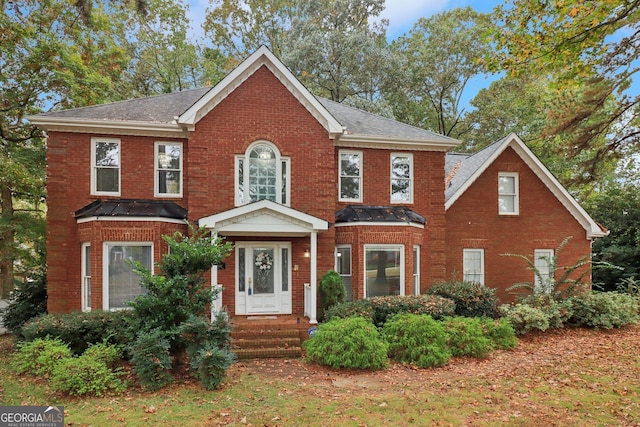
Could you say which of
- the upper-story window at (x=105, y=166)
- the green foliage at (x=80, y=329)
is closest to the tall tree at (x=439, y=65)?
the upper-story window at (x=105, y=166)

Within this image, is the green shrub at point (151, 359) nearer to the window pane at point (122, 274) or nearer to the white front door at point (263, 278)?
the window pane at point (122, 274)

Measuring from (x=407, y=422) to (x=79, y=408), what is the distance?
552cm

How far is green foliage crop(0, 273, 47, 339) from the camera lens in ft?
37.6

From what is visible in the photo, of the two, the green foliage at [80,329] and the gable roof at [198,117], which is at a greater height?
the gable roof at [198,117]

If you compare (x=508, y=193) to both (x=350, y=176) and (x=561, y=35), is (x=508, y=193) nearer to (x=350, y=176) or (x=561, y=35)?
(x=350, y=176)

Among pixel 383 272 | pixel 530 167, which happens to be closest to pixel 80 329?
pixel 383 272

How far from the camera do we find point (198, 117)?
38.3 feet

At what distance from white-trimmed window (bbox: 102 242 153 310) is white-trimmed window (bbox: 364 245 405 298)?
6.83m

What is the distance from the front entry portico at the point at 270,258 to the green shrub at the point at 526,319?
5813 mm

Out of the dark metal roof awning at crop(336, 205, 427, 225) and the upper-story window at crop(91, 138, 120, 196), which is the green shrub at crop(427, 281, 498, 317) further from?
the upper-story window at crop(91, 138, 120, 196)

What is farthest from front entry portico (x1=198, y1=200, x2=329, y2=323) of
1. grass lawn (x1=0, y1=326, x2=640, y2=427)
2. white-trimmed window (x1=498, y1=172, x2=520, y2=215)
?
white-trimmed window (x1=498, y1=172, x2=520, y2=215)

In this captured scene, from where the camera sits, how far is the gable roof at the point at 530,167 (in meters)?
14.7

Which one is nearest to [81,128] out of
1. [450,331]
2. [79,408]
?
[79,408]

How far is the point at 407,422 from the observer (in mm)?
6023
